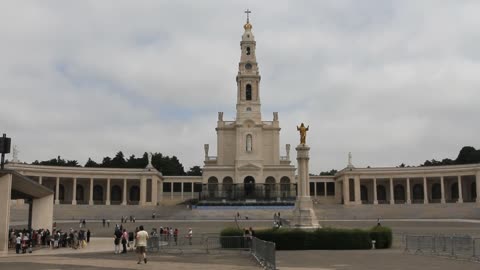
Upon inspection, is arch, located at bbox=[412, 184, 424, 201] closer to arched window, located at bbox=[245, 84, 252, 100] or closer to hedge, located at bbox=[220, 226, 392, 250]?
arched window, located at bbox=[245, 84, 252, 100]

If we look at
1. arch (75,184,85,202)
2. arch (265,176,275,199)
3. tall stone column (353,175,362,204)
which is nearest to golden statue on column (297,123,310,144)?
arch (265,176,275,199)

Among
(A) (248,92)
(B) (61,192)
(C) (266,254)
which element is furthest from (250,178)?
(C) (266,254)

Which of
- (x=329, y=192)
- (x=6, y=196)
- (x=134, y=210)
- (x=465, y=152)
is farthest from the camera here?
(x=465, y=152)

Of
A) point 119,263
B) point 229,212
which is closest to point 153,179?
point 229,212

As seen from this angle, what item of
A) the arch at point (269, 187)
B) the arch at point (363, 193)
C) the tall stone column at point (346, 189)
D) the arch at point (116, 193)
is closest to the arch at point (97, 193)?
the arch at point (116, 193)

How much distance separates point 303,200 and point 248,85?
5788 cm

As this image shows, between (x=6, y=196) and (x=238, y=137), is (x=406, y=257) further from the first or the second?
(x=238, y=137)

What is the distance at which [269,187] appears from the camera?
85.1 meters

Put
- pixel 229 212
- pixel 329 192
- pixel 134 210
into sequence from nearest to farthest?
pixel 229 212
pixel 134 210
pixel 329 192

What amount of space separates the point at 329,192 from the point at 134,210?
40.2 m

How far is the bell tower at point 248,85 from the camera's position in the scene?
9319cm

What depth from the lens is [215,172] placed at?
89500 mm

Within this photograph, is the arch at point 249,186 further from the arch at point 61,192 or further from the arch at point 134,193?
the arch at point 61,192

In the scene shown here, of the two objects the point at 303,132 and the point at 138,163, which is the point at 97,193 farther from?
the point at 303,132
